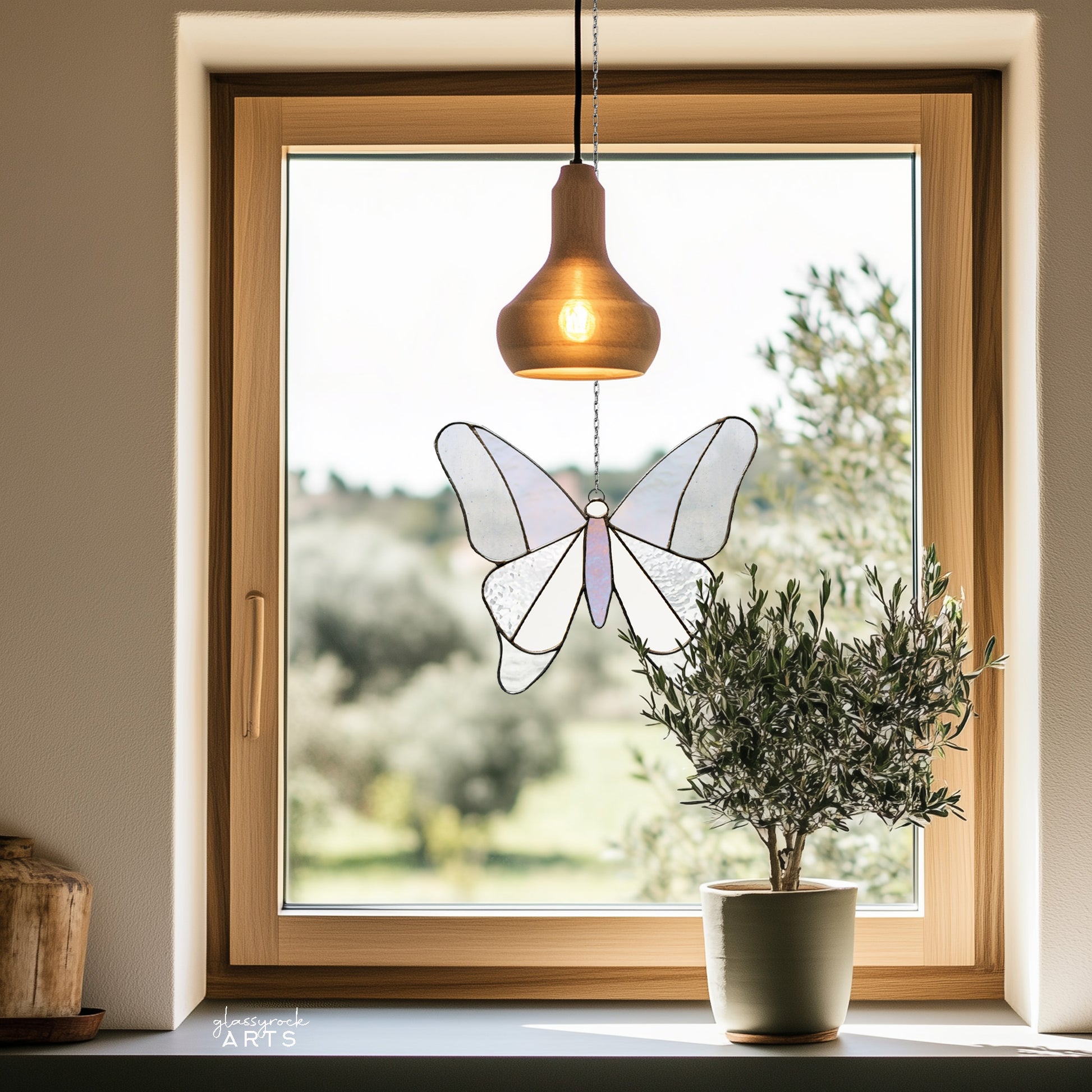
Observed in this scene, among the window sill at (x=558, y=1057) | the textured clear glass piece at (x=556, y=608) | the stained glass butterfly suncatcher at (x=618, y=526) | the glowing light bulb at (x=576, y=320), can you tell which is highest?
the glowing light bulb at (x=576, y=320)

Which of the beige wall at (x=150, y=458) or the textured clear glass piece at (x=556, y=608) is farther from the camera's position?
the textured clear glass piece at (x=556, y=608)

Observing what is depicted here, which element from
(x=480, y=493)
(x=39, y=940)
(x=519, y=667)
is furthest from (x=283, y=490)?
(x=39, y=940)

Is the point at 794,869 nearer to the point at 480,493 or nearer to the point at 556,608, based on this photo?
the point at 556,608

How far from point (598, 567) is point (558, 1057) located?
0.63 metres

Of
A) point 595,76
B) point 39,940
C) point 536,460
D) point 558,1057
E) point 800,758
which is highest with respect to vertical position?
point 595,76

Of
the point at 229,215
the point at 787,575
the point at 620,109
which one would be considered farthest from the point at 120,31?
the point at 787,575

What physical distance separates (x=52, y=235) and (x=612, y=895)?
1.22m

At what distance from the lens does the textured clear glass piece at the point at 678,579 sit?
1.60 metres

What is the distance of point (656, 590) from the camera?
1607mm

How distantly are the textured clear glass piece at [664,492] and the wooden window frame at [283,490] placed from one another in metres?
0.35

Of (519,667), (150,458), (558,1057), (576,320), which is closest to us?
(576,320)

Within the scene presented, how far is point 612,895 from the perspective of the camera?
1680 mm

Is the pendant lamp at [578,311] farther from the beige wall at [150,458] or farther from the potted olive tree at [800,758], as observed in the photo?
the beige wall at [150,458]

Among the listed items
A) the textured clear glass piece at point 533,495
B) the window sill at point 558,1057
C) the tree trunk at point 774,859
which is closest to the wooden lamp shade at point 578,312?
the textured clear glass piece at point 533,495
